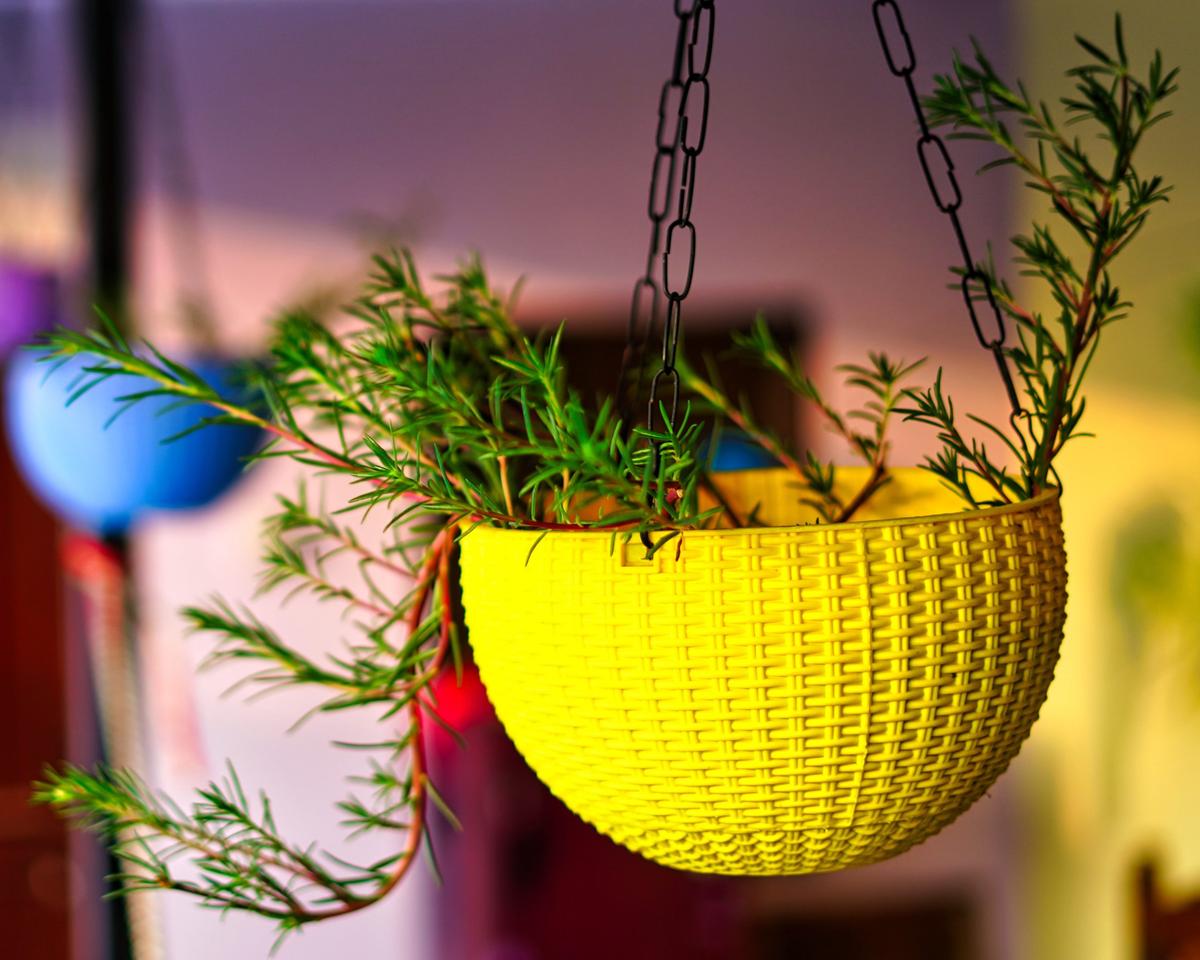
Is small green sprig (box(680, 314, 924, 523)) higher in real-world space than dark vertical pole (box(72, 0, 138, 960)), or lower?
lower

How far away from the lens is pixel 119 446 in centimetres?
131

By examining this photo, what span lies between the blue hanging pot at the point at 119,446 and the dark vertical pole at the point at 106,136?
0.33 m

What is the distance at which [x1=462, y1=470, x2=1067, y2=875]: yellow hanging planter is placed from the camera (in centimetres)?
49

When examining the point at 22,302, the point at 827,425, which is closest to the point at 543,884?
the point at 22,302

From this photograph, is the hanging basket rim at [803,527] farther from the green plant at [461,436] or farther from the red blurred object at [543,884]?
the red blurred object at [543,884]

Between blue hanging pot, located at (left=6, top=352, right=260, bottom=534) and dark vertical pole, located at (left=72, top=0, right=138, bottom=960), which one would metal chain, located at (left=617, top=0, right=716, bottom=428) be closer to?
blue hanging pot, located at (left=6, top=352, right=260, bottom=534)

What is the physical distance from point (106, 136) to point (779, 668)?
1.49m

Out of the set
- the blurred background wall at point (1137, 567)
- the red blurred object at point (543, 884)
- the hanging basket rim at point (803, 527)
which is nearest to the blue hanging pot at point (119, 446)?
the hanging basket rim at point (803, 527)

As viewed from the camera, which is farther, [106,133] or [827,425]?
[106,133]

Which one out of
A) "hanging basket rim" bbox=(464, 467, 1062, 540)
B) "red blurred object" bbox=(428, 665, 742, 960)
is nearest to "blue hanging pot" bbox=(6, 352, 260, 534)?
"hanging basket rim" bbox=(464, 467, 1062, 540)

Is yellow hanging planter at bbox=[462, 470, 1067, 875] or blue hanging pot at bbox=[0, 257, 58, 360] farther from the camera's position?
blue hanging pot at bbox=[0, 257, 58, 360]

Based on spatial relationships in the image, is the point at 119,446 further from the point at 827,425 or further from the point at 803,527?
the point at 803,527

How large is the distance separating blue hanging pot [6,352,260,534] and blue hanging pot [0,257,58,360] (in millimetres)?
458

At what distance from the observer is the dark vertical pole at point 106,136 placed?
1.68 m
